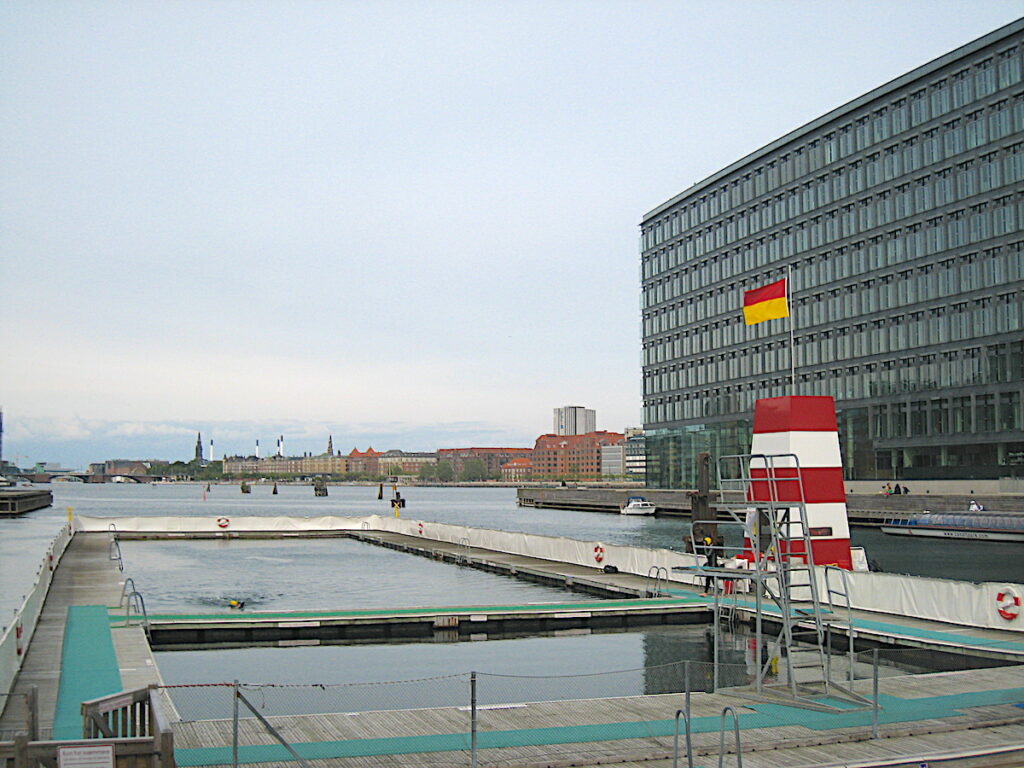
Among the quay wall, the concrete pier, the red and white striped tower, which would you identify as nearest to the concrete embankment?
the quay wall

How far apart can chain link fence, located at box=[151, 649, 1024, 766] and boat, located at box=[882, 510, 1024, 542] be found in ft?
213

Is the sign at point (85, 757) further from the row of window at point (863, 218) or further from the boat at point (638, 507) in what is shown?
the boat at point (638, 507)

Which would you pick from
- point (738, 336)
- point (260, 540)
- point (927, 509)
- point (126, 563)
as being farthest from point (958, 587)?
point (738, 336)

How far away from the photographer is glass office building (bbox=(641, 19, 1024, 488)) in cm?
10200

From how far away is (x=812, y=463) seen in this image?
2727 cm

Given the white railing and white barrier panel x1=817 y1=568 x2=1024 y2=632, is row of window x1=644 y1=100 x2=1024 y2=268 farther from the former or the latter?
the white railing

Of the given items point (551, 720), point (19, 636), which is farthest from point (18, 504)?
point (551, 720)

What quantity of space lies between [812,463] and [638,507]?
118 metres

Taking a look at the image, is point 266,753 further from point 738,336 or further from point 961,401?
point 738,336

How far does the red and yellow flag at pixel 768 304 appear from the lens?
3706 cm

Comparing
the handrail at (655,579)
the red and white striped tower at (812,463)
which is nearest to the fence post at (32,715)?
the red and white striped tower at (812,463)

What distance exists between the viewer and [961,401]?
4171 inches

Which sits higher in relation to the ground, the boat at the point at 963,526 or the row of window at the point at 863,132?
the row of window at the point at 863,132

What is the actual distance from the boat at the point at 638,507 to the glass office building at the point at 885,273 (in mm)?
6151
